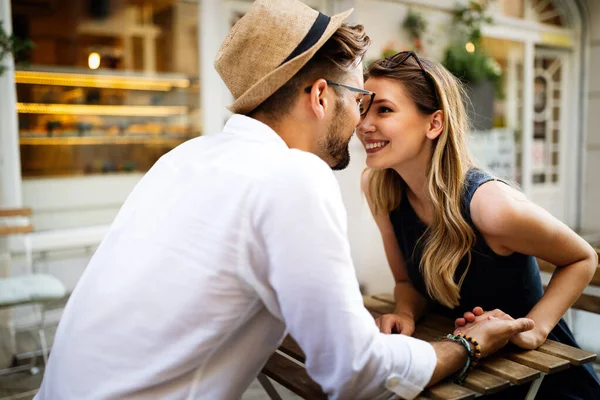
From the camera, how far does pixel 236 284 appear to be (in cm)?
126

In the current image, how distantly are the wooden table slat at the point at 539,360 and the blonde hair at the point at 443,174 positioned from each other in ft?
1.11

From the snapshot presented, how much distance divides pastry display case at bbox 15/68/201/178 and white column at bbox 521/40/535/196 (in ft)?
16.4

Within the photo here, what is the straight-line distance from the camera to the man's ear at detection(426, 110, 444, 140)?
2027 mm

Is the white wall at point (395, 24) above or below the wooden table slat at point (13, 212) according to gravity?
above

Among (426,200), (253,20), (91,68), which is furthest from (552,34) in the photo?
(253,20)

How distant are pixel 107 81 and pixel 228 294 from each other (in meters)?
6.51

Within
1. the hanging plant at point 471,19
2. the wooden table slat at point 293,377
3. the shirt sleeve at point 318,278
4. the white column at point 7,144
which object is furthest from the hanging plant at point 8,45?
the hanging plant at point 471,19

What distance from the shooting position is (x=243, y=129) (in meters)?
1.43

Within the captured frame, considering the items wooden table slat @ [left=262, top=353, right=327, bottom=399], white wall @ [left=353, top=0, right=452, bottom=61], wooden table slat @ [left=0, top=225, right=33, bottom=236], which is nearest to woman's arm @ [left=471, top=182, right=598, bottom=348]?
wooden table slat @ [left=262, top=353, right=327, bottom=399]

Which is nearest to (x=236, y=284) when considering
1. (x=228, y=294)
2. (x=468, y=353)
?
(x=228, y=294)

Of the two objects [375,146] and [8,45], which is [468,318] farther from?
[8,45]

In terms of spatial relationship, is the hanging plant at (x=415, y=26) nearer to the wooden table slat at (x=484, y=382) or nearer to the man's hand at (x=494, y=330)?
the man's hand at (x=494, y=330)

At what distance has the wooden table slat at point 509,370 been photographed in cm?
149

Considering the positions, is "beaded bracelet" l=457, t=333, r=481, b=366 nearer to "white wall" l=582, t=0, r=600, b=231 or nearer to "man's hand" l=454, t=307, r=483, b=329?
"man's hand" l=454, t=307, r=483, b=329
